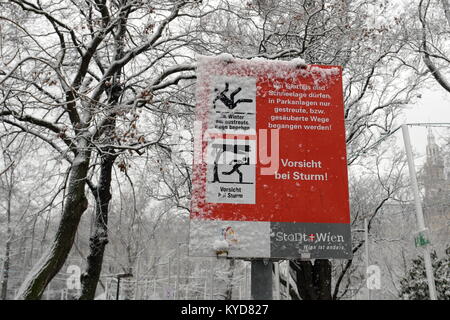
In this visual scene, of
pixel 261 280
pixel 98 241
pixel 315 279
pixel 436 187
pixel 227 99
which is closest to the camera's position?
pixel 261 280

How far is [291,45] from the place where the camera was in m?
11.9

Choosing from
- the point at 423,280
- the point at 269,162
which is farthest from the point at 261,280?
the point at 423,280

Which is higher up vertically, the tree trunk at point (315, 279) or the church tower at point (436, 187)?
the church tower at point (436, 187)

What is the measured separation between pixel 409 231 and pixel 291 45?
18561 mm

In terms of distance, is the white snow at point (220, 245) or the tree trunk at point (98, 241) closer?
the white snow at point (220, 245)

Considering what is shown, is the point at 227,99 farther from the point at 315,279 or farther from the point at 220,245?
the point at 315,279

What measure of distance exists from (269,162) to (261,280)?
A: 105cm

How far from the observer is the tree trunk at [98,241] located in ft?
30.5

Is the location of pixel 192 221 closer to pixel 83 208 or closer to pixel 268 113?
pixel 268 113

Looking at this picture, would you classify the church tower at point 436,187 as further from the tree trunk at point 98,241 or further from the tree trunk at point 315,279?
the tree trunk at point 98,241

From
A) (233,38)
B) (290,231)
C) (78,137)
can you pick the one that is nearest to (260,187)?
(290,231)

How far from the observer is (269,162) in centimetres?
396

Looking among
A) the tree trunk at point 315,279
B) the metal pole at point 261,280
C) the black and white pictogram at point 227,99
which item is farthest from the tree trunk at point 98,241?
the tree trunk at point 315,279

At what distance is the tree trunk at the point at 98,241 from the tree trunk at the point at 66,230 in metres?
1.47
